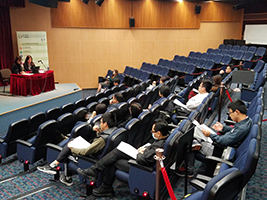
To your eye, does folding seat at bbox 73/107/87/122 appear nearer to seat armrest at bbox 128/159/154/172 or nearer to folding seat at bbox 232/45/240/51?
seat armrest at bbox 128/159/154/172

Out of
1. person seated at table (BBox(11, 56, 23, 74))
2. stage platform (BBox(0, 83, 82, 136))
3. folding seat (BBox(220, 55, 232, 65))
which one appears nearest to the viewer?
stage platform (BBox(0, 83, 82, 136))

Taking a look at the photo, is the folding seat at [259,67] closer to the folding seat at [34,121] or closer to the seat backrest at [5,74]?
the folding seat at [34,121]

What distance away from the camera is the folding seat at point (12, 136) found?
140 inches

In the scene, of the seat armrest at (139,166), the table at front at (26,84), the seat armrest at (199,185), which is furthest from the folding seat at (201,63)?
the seat armrest at (199,185)

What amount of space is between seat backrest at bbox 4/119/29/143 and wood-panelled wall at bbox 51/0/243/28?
6.63 m

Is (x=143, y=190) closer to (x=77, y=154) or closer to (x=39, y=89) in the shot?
(x=77, y=154)

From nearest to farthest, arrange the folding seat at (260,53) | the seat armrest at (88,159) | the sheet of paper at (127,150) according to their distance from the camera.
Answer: the sheet of paper at (127,150)
the seat armrest at (88,159)
the folding seat at (260,53)

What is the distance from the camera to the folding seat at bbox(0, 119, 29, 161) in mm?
3553

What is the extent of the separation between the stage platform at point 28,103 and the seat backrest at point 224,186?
498 centimetres

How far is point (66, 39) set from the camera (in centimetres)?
973

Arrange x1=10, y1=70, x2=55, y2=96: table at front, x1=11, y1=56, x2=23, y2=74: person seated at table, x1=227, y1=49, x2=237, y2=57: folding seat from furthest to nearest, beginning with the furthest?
x1=227, y1=49, x2=237, y2=57: folding seat, x1=11, y1=56, x2=23, y2=74: person seated at table, x1=10, y1=70, x2=55, y2=96: table at front

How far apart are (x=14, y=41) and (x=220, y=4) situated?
30.1ft

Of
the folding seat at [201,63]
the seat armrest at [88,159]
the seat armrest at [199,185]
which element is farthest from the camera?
the folding seat at [201,63]

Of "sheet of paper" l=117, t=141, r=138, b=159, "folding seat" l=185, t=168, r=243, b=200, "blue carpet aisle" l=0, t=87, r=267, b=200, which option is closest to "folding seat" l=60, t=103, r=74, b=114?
"blue carpet aisle" l=0, t=87, r=267, b=200
